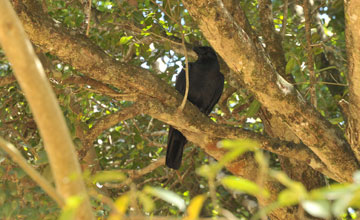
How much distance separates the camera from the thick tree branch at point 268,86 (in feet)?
9.00

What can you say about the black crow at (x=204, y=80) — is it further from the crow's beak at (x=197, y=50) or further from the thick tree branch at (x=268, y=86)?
the thick tree branch at (x=268, y=86)

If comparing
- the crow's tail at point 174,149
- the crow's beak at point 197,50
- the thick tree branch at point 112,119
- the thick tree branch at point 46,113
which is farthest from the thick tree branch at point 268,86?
the crow's beak at point 197,50

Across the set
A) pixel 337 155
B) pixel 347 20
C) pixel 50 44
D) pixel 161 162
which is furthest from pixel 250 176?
pixel 50 44

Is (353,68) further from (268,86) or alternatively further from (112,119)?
(112,119)

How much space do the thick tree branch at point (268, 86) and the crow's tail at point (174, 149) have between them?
52.6 inches

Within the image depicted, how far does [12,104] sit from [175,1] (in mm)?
1554

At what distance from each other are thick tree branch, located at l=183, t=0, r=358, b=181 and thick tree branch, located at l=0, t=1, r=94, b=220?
174 cm

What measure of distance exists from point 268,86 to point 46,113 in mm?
2155

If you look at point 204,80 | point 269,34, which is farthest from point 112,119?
point 204,80

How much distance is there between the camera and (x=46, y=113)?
1.02 meters

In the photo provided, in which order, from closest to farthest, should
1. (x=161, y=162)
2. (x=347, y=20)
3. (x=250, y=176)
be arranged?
1. (x=347, y=20)
2. (x=250, y=176)
3. (x=161, y=162)

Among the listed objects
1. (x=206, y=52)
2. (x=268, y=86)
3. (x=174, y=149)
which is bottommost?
(x=174, y=149)

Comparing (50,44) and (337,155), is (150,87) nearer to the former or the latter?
(50,44)

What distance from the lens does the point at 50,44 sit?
284 centimetres
